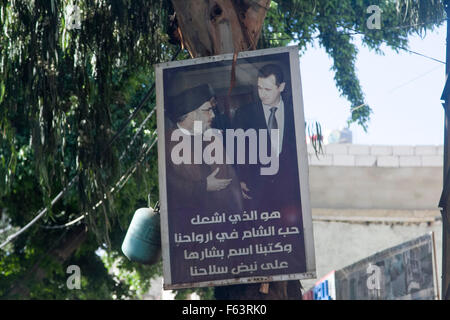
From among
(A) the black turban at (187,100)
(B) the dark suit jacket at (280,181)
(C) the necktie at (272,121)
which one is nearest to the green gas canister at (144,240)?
Result: (A) the black turban at (187,100)

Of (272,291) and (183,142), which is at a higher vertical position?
(183,142)

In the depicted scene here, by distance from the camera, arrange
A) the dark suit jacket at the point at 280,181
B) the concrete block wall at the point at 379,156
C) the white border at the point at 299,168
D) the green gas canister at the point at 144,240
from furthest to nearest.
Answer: the concrete block wall at the point at 379,156 < the green gas canister at the point at 144,240 < the dark suit jacket at the point at 280,181 < the white border at the point at 299,168

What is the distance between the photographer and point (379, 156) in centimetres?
2936

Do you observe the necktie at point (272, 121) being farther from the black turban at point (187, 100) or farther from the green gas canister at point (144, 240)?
the green gas canister at point (144, 240)

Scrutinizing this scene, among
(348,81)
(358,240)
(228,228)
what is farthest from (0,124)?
(358,240)

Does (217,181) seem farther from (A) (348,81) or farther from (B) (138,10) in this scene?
(A) (348,81)

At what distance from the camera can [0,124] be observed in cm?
827

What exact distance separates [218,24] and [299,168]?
1.62m

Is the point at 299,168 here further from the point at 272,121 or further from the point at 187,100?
the point at 187,100

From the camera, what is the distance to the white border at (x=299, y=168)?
6133 millimetres

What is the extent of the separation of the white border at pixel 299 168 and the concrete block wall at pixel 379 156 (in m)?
22.6

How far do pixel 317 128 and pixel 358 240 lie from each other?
21108 mm

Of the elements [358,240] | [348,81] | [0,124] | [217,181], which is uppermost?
[348,81]
